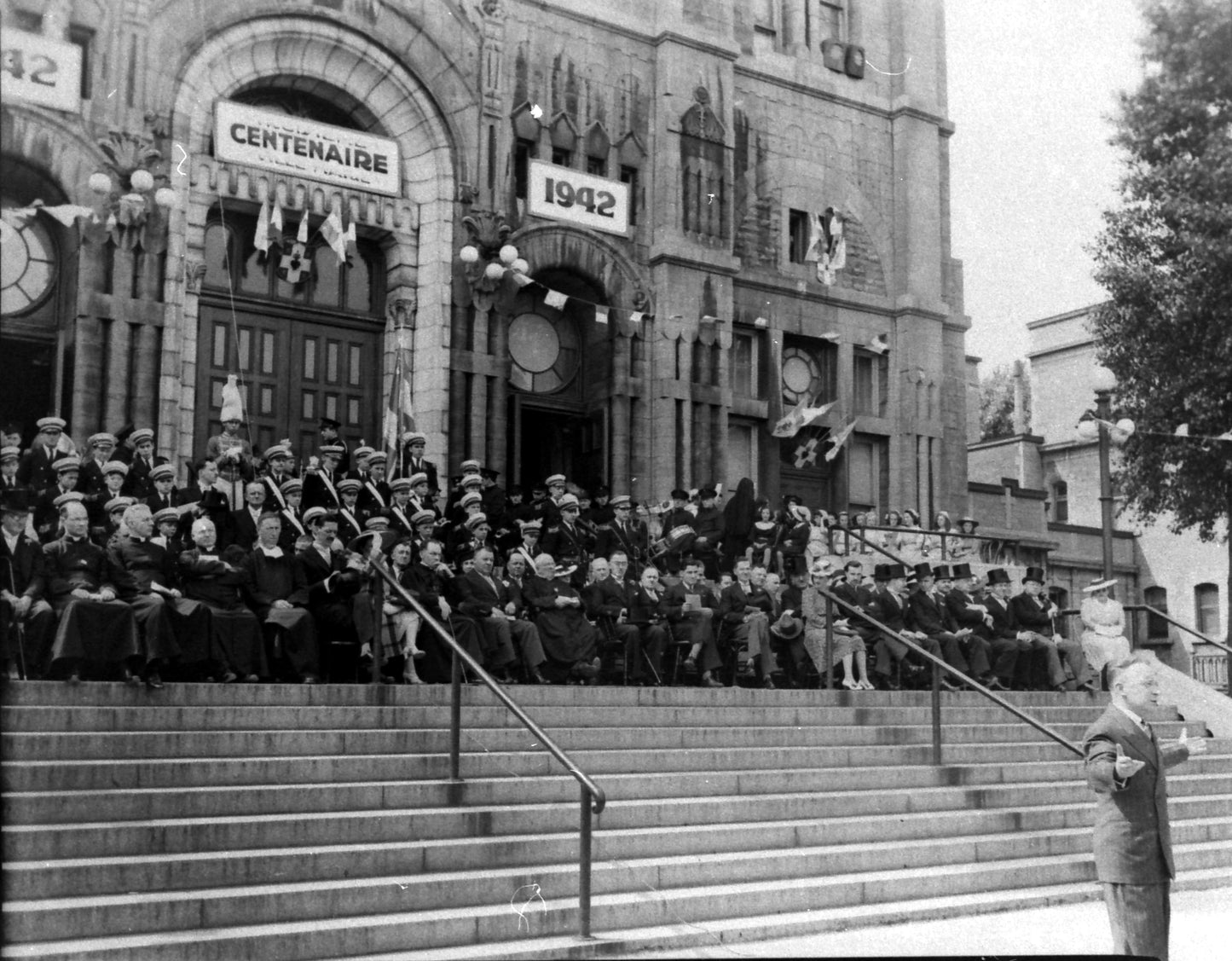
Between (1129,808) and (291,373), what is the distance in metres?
13.0

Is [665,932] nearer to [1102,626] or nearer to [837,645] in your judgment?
[1102,626]

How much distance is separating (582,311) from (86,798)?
1315cm

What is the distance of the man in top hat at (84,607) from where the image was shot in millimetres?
8820

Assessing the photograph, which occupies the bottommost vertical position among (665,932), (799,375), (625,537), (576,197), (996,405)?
(665,932)

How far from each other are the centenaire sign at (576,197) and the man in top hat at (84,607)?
33.8 feet

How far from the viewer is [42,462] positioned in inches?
441

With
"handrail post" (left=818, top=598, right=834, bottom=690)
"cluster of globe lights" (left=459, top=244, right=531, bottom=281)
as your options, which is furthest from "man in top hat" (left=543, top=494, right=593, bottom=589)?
"cluster of globe lights" (left=459, top=244, right=531, bottom=281)

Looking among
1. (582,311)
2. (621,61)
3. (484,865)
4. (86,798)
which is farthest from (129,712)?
(621,61)

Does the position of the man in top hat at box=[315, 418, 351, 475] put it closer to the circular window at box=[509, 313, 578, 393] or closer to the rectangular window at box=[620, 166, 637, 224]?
the circular window at box=[509, 313, 578, 393]

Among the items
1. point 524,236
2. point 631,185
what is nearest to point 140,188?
point 524,236

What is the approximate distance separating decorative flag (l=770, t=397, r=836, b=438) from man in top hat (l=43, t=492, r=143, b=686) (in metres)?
12.7

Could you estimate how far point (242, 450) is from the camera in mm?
12812

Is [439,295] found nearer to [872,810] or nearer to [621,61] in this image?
[621,61]

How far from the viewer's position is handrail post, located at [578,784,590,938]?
23.6ft
